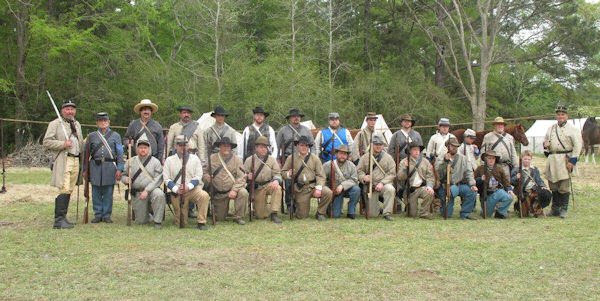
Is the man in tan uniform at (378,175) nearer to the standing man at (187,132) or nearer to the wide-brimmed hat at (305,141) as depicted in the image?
the wide-brimmed hat at (305,141)

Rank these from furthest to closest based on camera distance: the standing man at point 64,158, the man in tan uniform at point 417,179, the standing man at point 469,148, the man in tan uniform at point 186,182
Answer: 1. the standing man at point 469,148
2. the man in tan uniform at point 417,179
3. the man in tan uniform at point 186,182
4. the standing man at point 64,158

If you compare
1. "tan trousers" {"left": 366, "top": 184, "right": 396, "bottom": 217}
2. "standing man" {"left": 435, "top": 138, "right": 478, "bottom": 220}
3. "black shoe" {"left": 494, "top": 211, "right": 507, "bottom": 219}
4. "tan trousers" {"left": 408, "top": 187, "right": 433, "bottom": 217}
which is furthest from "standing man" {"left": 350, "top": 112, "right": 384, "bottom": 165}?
"black shoe" {"left": 494, "top": 211, "right": 507, "bottom": 219}

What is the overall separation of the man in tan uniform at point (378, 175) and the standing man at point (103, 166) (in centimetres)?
397

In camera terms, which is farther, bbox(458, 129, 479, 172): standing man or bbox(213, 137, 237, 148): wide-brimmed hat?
bbox(458, 129, 479, 172): standing man

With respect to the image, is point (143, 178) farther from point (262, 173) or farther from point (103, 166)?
point (262, 173)

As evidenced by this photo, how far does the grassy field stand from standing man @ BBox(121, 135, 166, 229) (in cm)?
39

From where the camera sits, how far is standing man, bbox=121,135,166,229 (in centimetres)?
805

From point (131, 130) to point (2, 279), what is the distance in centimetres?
402

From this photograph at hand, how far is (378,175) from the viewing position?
357 inches

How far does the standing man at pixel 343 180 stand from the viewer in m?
8.87

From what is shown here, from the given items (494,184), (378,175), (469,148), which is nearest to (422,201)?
(378,175)

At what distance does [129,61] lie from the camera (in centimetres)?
2556

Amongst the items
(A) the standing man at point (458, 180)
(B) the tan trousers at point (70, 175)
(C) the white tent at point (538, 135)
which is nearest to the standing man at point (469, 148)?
(A) the standing man at point (458, 180)

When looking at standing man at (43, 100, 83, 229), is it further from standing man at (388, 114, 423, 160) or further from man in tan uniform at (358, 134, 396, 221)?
standing man at (388, 114, 423, 160)
